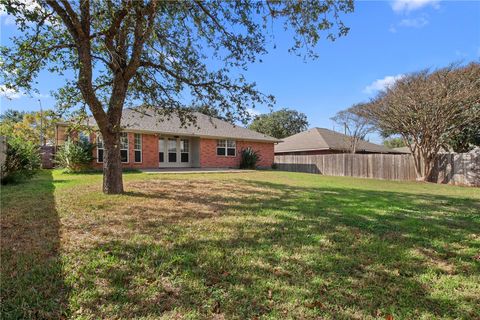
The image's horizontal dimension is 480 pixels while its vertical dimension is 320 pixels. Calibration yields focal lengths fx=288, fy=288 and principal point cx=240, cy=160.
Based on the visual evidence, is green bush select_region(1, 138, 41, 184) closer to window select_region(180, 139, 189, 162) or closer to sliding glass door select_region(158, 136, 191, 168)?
sliding glass door select_region(158, 136, 191, 168)

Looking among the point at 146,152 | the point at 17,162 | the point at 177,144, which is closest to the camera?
the point at 17,162

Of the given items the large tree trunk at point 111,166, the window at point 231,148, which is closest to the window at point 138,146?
the window at point 231,148

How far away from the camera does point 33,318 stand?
7.35 feet

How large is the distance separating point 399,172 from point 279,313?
17.2 metres

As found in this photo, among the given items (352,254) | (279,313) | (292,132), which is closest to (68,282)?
(279,313)

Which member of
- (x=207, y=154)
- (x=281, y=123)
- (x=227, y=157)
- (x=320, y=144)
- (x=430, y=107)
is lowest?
(x=227, y=157)

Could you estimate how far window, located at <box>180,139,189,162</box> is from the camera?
19.5m

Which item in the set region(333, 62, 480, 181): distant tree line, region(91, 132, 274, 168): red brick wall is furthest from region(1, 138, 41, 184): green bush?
region(333, 62, 480, 181): distant tree line

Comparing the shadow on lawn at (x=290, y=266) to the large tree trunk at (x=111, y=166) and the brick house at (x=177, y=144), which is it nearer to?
the large tree trunk at (x=111, y=166)

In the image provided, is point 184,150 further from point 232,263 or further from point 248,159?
point 232,263

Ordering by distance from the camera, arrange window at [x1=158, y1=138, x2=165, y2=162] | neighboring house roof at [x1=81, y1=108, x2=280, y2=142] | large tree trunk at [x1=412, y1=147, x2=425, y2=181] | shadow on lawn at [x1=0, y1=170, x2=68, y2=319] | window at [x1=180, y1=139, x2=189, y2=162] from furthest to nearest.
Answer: window at [x1=180, y1=139, x2=189, y2=162]
window at [x1=158, y1=138, x2=165, y2=162]
neighboring house roof at [x1=81, y1=108, x2=280, y2=142]
large tree trunk at [x1=412, y1=147, x2=425, y2=181]
shadow on lawn at [x1=0, y1=170, x2=68, y2=319]

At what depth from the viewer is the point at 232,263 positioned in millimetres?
3311

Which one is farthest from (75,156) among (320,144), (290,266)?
(320,144)

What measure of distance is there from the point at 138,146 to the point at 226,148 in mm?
6258
